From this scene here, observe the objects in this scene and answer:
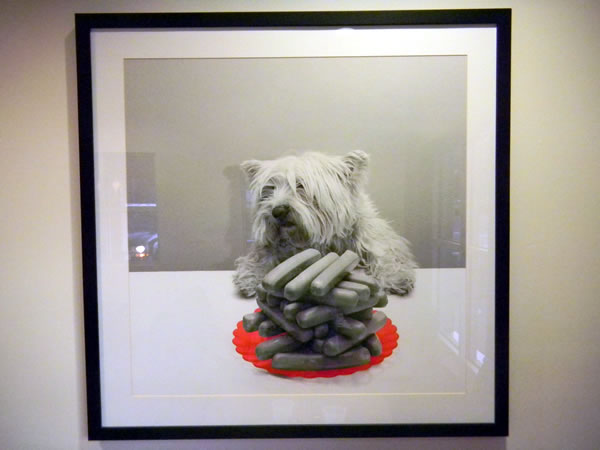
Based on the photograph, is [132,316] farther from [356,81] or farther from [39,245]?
[356,81]

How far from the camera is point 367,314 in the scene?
Answer: 844 mm

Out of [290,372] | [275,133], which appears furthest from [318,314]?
[275,133]

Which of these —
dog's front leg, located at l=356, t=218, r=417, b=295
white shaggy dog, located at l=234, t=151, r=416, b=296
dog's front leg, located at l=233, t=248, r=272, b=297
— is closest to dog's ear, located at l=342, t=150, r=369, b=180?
white shaggy dog, located at l=234, t=151, r=416, b=296

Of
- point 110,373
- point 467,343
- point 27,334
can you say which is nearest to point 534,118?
point 467,343

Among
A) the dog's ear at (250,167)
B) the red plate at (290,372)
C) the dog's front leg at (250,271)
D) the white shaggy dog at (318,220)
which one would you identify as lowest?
the red plate at (290,372)

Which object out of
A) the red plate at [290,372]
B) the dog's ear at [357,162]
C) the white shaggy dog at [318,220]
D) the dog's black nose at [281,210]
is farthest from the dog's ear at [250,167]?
the red plate at [290,372]

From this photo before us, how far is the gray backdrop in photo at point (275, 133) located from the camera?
2.82 feet

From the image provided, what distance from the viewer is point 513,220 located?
890mm

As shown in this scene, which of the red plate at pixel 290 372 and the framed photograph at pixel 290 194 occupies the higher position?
the framed photograph at pixel 290 194

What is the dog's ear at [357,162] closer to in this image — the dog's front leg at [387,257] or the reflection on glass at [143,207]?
the dog's front leg at [387,257]

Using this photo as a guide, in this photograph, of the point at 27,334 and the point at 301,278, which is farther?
the point at 27,334

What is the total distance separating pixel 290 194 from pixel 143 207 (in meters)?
0.36

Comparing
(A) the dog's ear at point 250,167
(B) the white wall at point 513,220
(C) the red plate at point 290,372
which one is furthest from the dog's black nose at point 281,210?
(B) the white wall at point 513,220

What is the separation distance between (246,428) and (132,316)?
399mm
